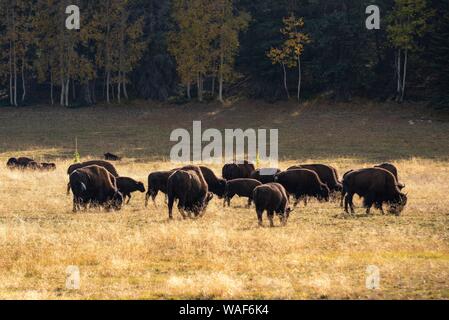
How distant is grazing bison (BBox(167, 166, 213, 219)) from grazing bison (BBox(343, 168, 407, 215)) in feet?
15.4

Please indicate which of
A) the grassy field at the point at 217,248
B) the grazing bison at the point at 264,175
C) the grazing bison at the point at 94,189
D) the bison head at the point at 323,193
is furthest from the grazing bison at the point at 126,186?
the bison head at the point at 323,193

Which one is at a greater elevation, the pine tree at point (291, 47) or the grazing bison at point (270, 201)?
the pine tree at point (291, 47)

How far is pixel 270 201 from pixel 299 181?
4.88m

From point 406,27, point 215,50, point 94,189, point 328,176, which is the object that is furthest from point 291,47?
point 94,189

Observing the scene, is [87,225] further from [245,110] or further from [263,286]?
[245,110]

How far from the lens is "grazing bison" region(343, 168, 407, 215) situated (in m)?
24.3

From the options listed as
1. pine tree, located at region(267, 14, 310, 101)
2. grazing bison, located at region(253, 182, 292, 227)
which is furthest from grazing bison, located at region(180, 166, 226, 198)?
pine tree, located at region(267, 14, 310, 101)

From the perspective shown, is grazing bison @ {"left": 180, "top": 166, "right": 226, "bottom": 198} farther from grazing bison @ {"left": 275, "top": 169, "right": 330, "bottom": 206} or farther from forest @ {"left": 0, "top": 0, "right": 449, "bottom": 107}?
forest @ {"left": 0, "top": 0, "right": 449, "bottom": 107}

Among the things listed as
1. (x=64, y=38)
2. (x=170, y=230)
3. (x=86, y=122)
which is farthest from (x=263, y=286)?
(x=64, y=38)

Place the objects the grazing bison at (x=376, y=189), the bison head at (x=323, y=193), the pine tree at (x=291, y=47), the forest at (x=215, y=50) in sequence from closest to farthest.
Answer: the grazing bison at (x=376, y=189) < the bison head at (x=323, y=193) < the forest at (x=215, y=50) < the pine tree at (x=291, y=47)

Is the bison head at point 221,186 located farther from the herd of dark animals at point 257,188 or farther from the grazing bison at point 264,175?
the grazing bison at point 264,175

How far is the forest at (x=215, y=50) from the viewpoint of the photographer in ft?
237

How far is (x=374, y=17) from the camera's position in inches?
2746

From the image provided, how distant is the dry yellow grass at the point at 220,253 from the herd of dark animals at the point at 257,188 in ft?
1.71
